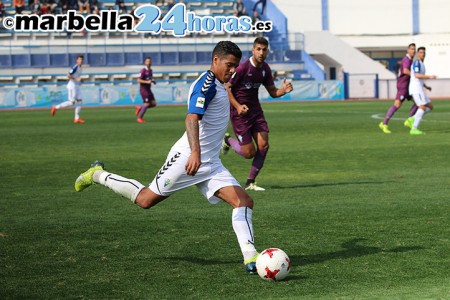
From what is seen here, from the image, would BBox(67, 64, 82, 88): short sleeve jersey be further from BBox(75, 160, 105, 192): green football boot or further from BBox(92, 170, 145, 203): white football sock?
BBox(92, 170, 145, 203): white football sock

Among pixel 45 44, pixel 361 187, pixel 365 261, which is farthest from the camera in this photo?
pixel 45 44

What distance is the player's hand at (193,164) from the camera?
22.3 feet

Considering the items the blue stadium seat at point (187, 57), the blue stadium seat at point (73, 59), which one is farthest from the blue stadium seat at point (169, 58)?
the blue stadium seat at point (73, 59)

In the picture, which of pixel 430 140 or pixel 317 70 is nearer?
pixel 430 140

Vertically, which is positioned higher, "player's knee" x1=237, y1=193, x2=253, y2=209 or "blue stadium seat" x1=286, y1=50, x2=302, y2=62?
"player's knee" x1=237, y1=193, x2=253, y2=209

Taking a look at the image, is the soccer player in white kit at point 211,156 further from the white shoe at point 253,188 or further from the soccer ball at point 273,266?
the white shoe at point 253,188

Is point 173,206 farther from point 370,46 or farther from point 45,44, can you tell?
point 370,46

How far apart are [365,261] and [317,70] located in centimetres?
4859

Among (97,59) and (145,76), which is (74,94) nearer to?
(145,76)

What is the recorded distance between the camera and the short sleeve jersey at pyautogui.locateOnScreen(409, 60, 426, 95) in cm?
2233

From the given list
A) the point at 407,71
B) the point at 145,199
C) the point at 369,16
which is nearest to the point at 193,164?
the point at 145,199

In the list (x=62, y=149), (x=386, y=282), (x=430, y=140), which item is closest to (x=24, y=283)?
(x=386, y=282)

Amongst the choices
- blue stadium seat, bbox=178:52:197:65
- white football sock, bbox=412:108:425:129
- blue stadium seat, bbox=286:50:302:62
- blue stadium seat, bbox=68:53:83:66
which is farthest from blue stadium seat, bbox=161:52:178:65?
white football sock, bbox=412:108:425:129

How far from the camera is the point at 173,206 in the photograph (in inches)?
424
